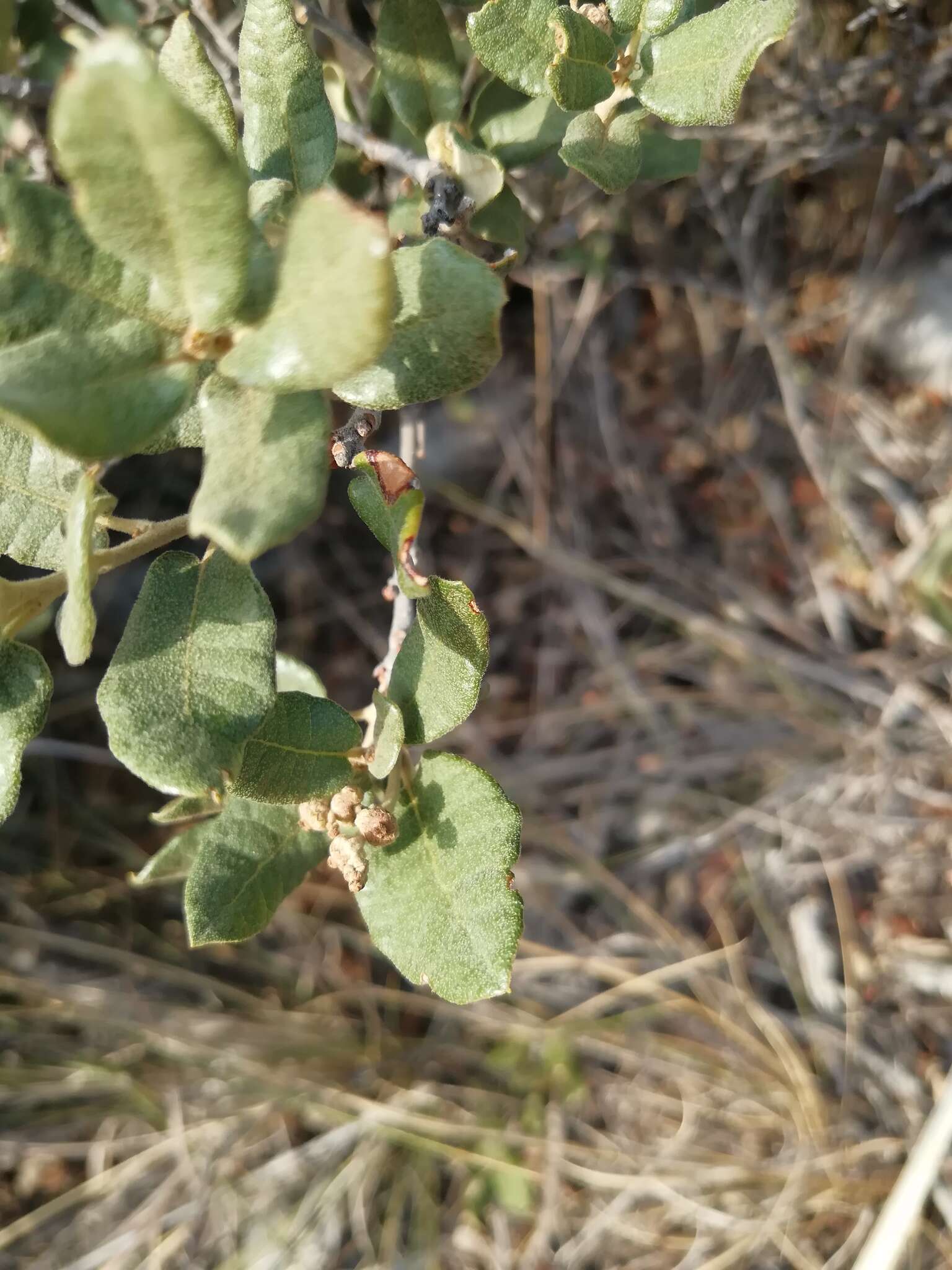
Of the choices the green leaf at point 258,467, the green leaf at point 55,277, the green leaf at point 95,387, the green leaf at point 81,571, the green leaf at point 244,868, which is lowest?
the green leaf at point 244,868

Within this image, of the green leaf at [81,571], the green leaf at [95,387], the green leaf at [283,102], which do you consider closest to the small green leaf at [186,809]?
the green leaf at [81,571]

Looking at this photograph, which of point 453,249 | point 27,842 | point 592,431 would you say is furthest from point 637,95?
point 27,842

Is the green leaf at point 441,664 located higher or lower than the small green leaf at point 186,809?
higher

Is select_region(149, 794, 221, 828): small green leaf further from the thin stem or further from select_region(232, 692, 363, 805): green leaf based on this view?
the thin stem

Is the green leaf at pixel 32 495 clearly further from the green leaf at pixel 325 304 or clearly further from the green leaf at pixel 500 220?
the green leaf at pixel 500 220

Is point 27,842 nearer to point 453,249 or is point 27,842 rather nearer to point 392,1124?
point 392,1124

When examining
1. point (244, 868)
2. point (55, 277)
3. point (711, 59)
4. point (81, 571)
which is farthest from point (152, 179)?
point (244, 868)
